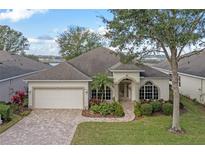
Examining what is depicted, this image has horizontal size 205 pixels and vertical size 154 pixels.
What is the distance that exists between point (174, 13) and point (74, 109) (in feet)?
37.2

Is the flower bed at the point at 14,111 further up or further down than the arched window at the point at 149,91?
further down

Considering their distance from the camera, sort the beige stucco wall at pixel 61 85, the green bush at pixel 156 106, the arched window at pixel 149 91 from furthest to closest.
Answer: the arched window at pixel 149 91, the beige stucco wall at pixel 61 85, the green bush at pixel 156 106

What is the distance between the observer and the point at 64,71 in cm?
2311

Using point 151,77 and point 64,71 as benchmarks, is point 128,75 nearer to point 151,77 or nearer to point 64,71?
point 151,77

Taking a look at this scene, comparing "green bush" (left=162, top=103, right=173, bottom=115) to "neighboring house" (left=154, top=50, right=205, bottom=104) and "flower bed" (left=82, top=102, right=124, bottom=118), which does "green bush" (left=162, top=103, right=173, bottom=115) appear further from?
"neighboring house" (left=154, top=50, right=205, bottom=104)

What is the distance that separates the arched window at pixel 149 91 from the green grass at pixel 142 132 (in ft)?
17.9

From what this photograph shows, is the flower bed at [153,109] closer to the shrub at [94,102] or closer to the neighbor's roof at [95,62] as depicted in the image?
the shrub at [94,102]

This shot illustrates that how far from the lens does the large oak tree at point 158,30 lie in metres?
13.7

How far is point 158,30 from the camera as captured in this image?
14.1 meters

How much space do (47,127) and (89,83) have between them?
25.3 feet

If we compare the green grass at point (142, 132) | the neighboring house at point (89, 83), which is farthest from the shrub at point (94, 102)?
the green grass at point (142, 132)

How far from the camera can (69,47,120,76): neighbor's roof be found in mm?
25278

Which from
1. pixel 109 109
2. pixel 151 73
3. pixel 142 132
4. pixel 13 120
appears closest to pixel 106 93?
pixel 151 73
